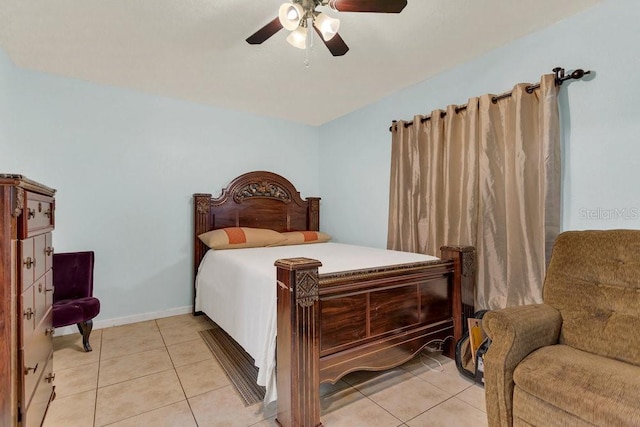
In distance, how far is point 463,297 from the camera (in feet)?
7.64

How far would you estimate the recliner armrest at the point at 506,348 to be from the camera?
1425 mm

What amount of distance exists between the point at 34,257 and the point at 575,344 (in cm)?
269

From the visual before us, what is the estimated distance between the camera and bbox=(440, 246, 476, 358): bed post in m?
2.31

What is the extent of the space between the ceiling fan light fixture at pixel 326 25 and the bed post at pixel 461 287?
169 cm

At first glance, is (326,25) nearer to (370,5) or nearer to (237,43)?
(370,5)

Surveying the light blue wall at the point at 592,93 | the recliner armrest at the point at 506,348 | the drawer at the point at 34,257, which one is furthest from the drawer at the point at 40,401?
the light blue wall at the point at 592,93

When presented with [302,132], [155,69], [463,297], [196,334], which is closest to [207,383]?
[196,334]

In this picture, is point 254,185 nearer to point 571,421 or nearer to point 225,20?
point 225,20

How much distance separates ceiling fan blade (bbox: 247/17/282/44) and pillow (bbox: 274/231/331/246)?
7.16ft

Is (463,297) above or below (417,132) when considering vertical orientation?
below

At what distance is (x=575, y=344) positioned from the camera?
5.25 feet

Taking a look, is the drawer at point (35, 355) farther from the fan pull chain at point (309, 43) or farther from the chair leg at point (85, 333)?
the fan pull chain at point (309, 43)

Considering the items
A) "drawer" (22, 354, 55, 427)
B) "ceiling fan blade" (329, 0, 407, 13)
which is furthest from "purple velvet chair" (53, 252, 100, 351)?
"ceiling fan blade" (329, 0, 407, 13)

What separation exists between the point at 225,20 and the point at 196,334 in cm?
264
